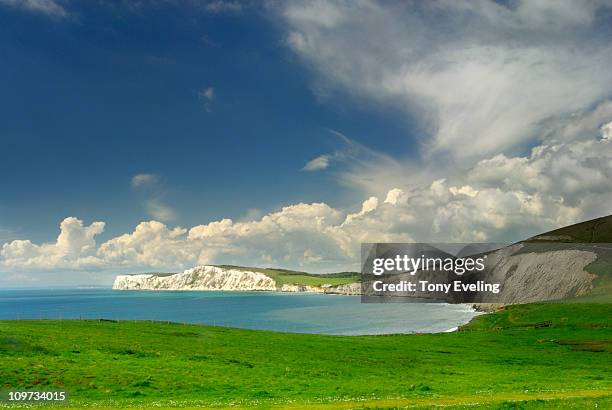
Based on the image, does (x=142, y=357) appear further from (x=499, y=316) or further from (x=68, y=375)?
(x=499, y=316)

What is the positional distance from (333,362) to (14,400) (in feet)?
117

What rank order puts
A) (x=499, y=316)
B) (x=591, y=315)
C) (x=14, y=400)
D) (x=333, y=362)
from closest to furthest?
(x=14, y=400) < (x=333, y=362) < (x=591, y=315) < (x=499, y=316)

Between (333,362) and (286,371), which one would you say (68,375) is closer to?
(286,371)

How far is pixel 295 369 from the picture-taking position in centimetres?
5025

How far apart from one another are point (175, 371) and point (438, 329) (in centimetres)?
11338

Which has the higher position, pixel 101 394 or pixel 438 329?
pixel 101 394

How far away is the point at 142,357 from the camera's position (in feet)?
172

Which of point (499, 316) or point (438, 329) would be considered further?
point (499, 316)

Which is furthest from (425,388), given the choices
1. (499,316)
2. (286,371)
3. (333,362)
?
(499,316)

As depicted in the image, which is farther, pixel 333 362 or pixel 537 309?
pixel 537 309

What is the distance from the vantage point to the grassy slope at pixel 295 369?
3438cm

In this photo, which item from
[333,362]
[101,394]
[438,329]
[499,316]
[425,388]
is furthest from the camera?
[499,316]

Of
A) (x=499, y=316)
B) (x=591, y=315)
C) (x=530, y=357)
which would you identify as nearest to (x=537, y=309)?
(x=499, y=316)

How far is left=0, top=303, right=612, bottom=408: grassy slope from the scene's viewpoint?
34.4m
